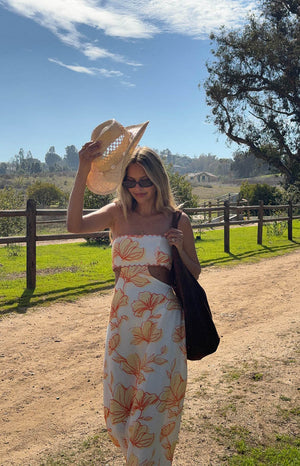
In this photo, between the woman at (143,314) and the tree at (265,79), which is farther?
the tree at (265,79)

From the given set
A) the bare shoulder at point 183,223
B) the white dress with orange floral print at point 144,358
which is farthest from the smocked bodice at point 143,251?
the bare shoulder at point 183,223

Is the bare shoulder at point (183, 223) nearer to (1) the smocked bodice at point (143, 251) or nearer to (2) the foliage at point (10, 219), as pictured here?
(1) the smocked bodice at point (143, 251)

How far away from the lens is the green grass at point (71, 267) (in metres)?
7.22

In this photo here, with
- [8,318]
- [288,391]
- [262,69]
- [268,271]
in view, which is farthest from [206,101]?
[288,391]

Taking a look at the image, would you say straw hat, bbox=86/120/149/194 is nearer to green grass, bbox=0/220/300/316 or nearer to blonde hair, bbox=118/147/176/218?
blonde hair, bbox=118/147/176/218

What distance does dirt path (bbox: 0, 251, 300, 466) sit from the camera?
308 centimetres

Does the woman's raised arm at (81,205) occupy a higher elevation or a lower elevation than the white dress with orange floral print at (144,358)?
higher

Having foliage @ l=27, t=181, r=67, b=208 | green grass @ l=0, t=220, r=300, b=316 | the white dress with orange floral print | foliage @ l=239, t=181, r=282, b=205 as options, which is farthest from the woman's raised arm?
foliage @ l=27, t=181, r=67, b=208

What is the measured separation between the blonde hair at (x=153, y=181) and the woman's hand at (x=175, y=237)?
144 mm

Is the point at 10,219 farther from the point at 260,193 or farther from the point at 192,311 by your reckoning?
the point at 260,193

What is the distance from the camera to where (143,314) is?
2096 millimetres

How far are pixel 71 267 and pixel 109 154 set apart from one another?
808 centimetres

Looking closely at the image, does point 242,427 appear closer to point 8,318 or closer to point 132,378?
point 132,378

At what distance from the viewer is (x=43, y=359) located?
469 centimetres
